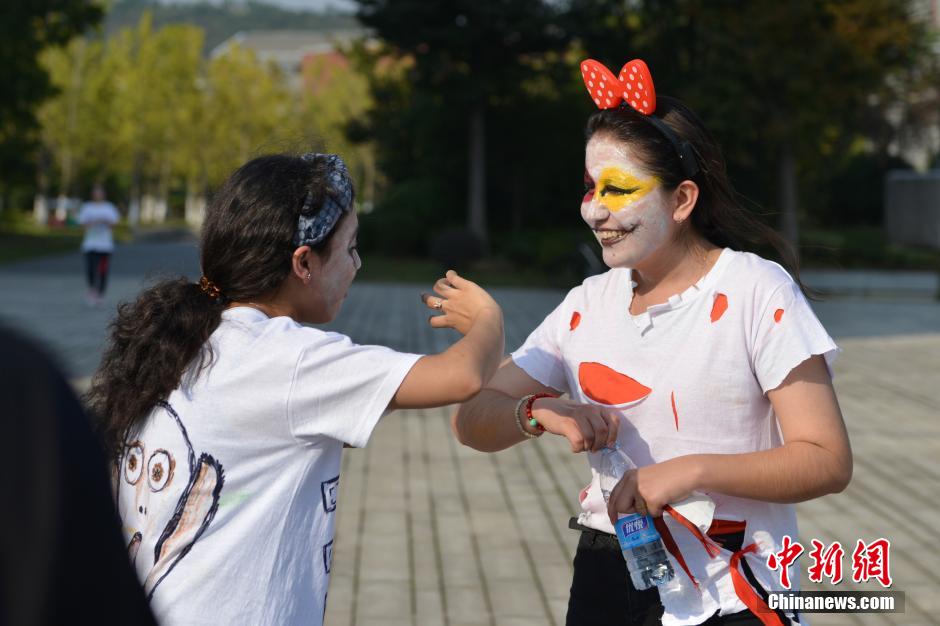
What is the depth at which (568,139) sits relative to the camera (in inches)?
1303

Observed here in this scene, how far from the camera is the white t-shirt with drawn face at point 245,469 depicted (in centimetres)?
198

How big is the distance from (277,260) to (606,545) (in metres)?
0.90

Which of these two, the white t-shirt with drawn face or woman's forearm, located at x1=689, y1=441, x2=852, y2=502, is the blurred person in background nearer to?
the white t-shirt with drawn face

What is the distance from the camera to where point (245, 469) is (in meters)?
2.01

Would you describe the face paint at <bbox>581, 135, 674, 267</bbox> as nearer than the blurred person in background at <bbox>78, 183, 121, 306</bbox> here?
Yes

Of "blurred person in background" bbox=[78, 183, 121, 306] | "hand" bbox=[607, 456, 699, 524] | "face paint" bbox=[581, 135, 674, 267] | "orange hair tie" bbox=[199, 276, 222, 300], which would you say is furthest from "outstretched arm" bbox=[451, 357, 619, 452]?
"blurred person in background" bbox=[78, 183, 121, 306]

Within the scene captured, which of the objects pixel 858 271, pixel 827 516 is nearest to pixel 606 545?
pixel 827 516

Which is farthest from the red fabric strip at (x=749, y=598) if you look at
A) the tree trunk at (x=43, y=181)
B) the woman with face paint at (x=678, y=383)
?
the tree trunk at (x=43, y=181)

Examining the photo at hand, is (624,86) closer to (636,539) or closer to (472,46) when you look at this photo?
(636,539)

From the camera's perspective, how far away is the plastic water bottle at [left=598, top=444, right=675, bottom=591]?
2.16 m

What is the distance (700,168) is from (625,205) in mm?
169

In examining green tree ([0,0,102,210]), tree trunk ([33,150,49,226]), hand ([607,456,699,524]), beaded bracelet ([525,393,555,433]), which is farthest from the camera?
tree trunk ([33,150,49,226])

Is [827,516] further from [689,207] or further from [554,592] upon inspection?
[689,207]

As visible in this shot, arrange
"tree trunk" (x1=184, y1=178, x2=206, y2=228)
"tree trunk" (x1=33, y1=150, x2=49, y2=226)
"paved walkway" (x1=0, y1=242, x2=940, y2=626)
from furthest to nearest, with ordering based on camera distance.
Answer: "tree trunk" (x1=184, y1=178, x2=206, y2=228)
"tree trunk" (x1=33, y1=150, x2=49, y2=226)
"paved walkway" (x1=0, y1=242, x2=940, y2=626)
